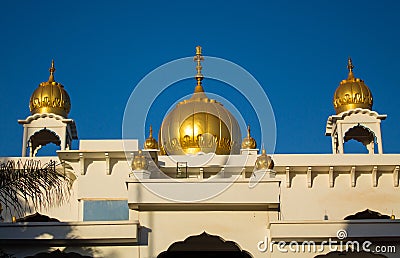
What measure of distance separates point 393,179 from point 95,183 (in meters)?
8.64

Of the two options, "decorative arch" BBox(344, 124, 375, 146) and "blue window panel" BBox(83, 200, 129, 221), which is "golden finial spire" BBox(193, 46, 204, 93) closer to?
"decorative arch" BBox(344, 124, 375, 146)

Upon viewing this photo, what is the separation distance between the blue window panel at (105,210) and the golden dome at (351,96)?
9.11 metres

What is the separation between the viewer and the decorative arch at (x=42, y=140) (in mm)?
26956

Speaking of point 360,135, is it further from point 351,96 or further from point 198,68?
point 198,68

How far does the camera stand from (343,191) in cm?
2123

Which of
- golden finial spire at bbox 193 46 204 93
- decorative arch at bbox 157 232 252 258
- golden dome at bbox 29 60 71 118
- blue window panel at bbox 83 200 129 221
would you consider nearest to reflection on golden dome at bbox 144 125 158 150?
blue window panel at bbox 83 200 129 221

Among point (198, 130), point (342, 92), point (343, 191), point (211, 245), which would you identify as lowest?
point (211, 245)

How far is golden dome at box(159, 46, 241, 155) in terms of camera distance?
22547mm

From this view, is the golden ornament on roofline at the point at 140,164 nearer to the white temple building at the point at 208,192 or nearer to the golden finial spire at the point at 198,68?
the white temple building at the point at 208,192

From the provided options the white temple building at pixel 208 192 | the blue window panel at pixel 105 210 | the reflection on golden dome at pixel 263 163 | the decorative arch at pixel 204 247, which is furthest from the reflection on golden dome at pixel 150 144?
the reflection on golden dome at pixel 263 163

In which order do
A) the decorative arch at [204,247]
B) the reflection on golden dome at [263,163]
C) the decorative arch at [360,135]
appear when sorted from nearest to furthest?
the reflection on golden dome at [263,163] < the decorative arch at [204,247] < the decorative arch at [360,135]

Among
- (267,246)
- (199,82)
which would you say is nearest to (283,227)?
(267,246)

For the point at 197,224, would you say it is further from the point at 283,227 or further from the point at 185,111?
the point at 185,111

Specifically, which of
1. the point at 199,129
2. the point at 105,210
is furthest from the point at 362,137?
the point at 105,210
